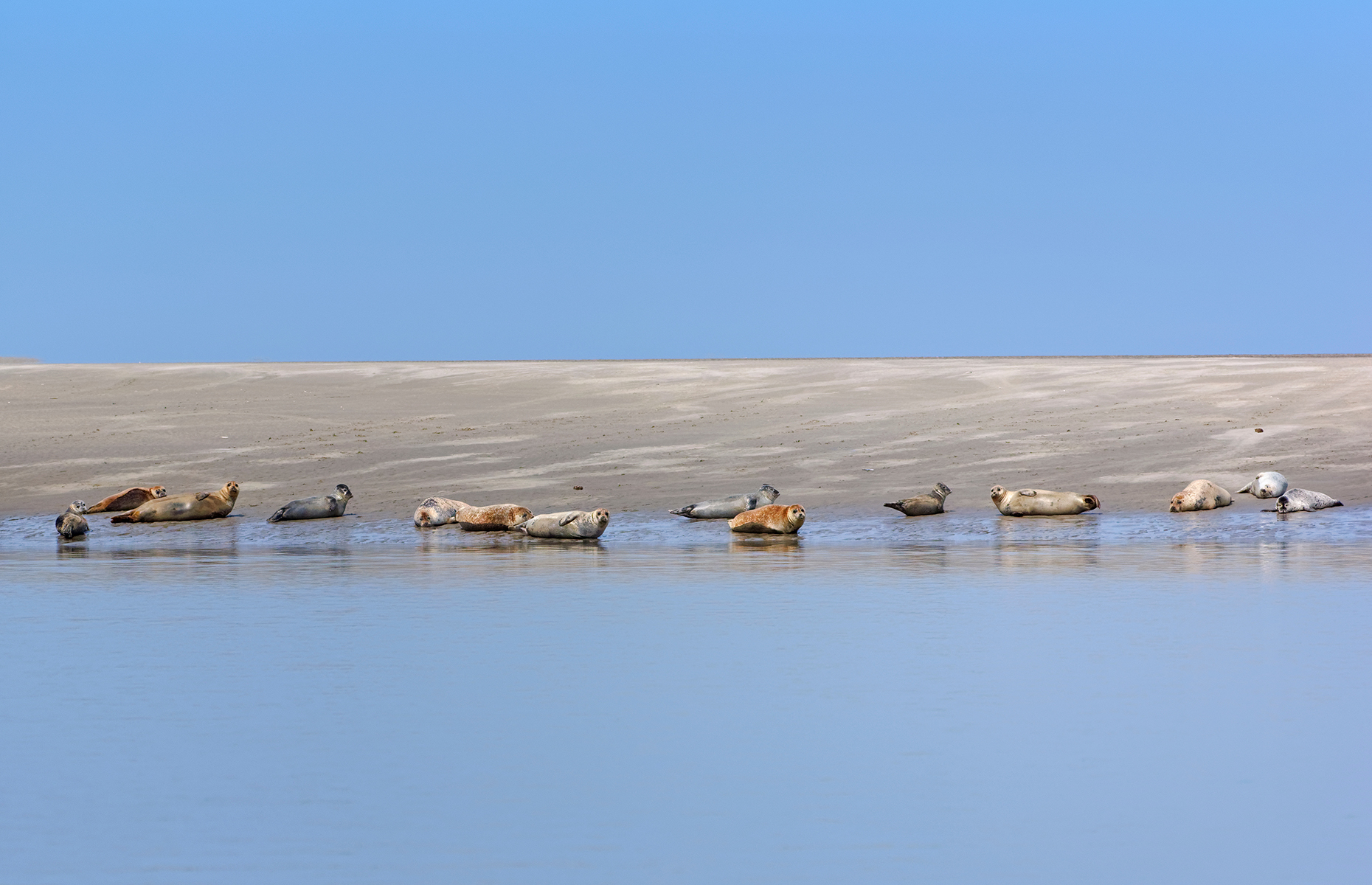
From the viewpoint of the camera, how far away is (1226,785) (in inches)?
182

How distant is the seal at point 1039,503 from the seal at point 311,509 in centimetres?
601

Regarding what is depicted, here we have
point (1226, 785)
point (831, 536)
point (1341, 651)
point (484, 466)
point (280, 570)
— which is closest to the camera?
point (1226, 785)

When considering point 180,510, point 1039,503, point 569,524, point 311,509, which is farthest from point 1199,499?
point 180,510

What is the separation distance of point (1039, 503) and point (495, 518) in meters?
4.81

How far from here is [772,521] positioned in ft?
41.9

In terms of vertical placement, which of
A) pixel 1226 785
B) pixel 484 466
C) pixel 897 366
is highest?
pixel 897 366

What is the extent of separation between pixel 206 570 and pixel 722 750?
256 inches

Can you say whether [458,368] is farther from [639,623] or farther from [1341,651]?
[1341,651]

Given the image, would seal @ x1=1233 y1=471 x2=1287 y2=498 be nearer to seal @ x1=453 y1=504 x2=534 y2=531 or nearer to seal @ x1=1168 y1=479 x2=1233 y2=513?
seal @ x1=1168 y1=479 x2=1233 y2=513

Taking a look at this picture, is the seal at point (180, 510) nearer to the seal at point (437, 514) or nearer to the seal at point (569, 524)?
the seal at point (437, 514)

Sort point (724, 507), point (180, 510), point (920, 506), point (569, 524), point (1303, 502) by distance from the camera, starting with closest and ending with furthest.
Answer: point (569, 524), point (1303, 502), point (920, 506), point (724, 507), point (180, 510)

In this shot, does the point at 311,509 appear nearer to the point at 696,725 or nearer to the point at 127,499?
the point at 127,499

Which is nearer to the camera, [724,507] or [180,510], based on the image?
[724,507]

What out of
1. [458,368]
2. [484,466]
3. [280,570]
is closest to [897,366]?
[458,368]
